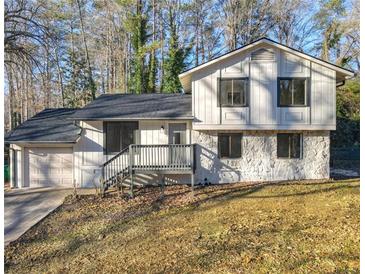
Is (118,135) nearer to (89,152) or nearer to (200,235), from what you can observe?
(89,152)

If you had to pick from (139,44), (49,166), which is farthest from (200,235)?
(139,44)

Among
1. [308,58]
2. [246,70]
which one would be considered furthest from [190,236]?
[308,58]

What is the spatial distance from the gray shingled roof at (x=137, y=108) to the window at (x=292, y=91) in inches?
164

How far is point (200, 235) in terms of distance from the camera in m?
7.12

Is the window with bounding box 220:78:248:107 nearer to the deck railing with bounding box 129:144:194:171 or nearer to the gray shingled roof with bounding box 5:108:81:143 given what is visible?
the deck railing with bounding box 129:144:194:171

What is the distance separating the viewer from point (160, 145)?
1214 cm

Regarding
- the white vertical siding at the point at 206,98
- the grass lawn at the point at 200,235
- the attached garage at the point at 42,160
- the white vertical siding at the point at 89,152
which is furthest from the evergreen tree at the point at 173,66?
the grass lawn at the point at 200,235

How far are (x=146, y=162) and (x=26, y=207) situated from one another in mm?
4823

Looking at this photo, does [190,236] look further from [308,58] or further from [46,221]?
[308,58]

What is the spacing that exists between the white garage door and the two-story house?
0.15 ft

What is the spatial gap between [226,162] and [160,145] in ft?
10.7

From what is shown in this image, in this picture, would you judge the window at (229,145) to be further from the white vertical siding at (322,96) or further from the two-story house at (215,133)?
the white vertical siding at (322,96)

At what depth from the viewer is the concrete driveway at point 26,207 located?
8338 mm

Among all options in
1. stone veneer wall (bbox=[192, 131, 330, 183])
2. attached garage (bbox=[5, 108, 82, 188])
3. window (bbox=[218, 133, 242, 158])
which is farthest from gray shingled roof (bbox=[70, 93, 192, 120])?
window (bbox=[218, 133, 242, 158])
